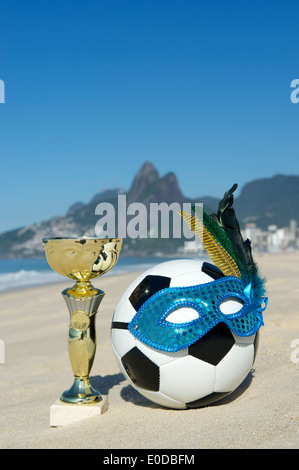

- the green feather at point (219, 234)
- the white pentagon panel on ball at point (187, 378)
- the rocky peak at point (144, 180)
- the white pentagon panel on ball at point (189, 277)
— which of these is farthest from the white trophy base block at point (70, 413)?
the rocky peak at point (144, 180)

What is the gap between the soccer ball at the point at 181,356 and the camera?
3.02 meters

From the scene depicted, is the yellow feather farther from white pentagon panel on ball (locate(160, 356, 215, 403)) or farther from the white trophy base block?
the white trophy base block

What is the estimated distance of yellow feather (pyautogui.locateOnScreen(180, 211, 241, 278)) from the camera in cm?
346

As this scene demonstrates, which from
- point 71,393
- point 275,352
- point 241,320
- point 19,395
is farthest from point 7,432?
point 275,352

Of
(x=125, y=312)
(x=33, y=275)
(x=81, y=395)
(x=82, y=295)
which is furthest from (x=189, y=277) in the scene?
(x=33, y=275)

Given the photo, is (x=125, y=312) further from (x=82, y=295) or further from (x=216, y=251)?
(x=216, y=251)

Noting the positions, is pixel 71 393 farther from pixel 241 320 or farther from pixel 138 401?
pixel 241 320

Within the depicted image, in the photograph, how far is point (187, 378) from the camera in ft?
9.95

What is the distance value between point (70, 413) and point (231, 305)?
135 centimetres

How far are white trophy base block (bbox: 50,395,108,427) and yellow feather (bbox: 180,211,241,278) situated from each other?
135 centimetres

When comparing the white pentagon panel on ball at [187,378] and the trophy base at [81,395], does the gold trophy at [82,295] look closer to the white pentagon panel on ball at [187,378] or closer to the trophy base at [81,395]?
the trophy base at [81,395]

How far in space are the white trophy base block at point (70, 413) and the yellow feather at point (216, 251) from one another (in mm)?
1350
